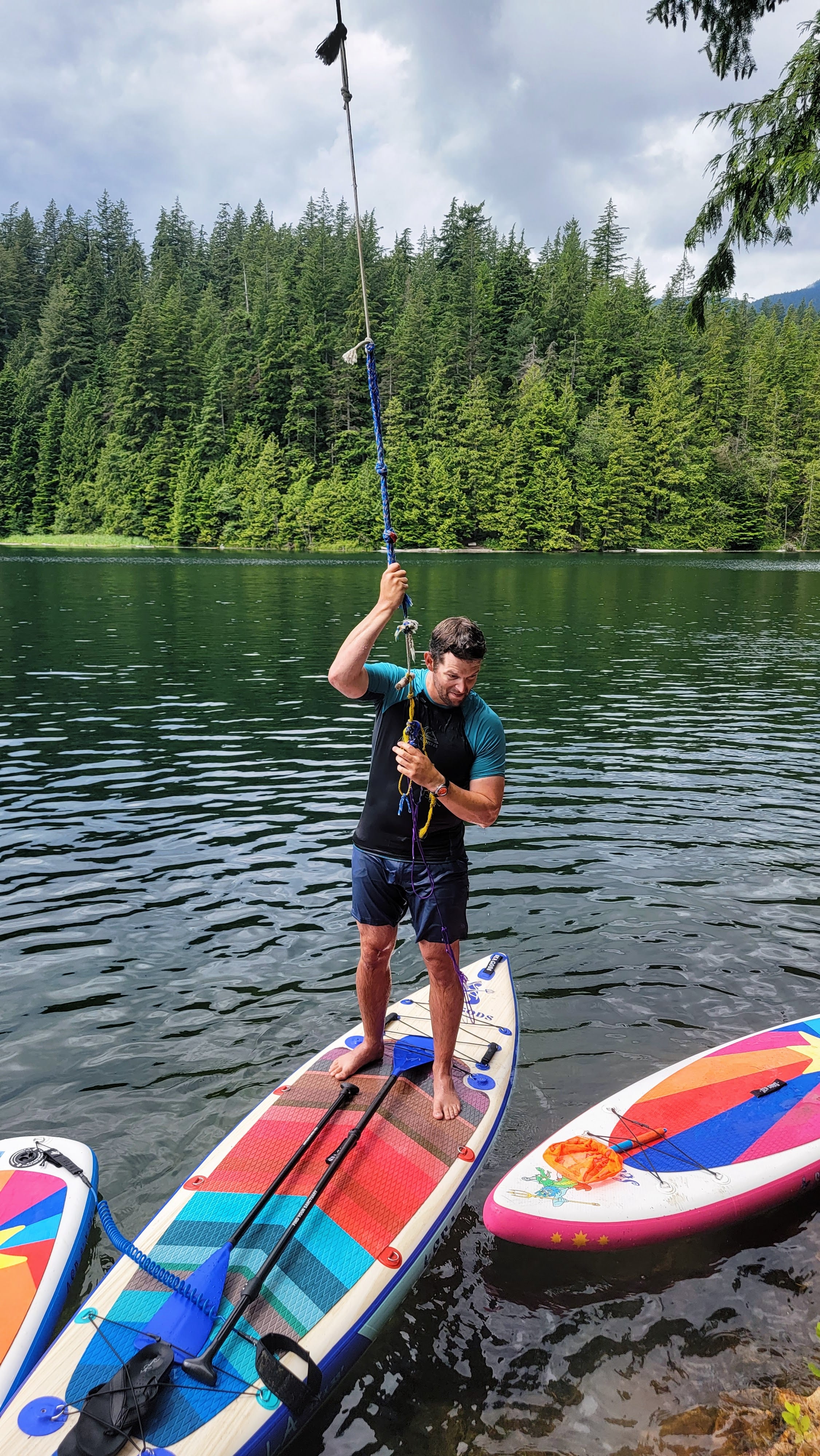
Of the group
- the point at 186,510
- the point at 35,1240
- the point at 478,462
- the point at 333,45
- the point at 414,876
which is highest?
the point at 478,462

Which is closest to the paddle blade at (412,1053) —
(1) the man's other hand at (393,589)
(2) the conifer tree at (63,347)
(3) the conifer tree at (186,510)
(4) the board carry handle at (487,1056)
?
(4) the board carry handle at (487,1056)

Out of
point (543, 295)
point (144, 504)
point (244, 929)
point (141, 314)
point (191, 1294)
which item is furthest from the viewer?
point (543, 295)

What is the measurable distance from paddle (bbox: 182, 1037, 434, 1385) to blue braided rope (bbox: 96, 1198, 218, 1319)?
0.11m

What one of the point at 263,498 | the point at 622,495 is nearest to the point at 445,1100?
the point at 263,498

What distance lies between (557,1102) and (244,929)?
3.58 metres

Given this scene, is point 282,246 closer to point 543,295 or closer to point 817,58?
point 543,295

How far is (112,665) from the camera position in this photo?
68.2ft

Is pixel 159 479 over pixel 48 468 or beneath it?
beneath

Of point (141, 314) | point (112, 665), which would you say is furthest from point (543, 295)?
point (112, 665)

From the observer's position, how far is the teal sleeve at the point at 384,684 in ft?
14.9

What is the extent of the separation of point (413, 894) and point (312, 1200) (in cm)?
163

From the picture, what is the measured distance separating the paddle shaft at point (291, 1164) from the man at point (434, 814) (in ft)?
1.73

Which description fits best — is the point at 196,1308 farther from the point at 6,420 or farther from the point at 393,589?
the point at 6,420

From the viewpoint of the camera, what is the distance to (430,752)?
452 centimetres
